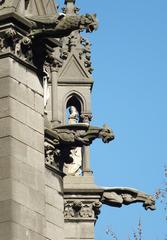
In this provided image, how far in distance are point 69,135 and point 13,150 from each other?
311 centimetres

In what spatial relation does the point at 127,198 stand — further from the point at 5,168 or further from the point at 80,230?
the point at 5,168

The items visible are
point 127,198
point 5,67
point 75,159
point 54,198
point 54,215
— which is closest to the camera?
point 5,67

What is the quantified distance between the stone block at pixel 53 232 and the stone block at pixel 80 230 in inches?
490

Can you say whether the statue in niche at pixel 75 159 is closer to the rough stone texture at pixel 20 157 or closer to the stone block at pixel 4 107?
the rough stone texture at pixel 20 157

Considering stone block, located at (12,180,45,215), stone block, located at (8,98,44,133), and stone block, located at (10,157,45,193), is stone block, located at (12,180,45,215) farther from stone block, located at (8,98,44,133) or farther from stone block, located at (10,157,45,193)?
stone block, located at (8,98,44,133)

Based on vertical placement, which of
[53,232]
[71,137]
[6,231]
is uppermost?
[71,137]

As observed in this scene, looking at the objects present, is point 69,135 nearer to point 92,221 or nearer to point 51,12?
point 51,12

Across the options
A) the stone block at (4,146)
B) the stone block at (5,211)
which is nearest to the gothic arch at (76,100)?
the stone block at (4,146)

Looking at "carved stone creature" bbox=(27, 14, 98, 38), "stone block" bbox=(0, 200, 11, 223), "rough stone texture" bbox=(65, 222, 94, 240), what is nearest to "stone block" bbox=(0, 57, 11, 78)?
"carved stone creature" bbox=(27, 14, 98, 38)

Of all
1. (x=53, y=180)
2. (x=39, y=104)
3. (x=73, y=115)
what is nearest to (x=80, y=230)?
(x=73, y=115)

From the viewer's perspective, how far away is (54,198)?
29156mm

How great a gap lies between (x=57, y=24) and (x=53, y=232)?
3972mm

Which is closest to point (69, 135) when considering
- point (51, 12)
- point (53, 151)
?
point (53, 151)

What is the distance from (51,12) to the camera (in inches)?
1168
